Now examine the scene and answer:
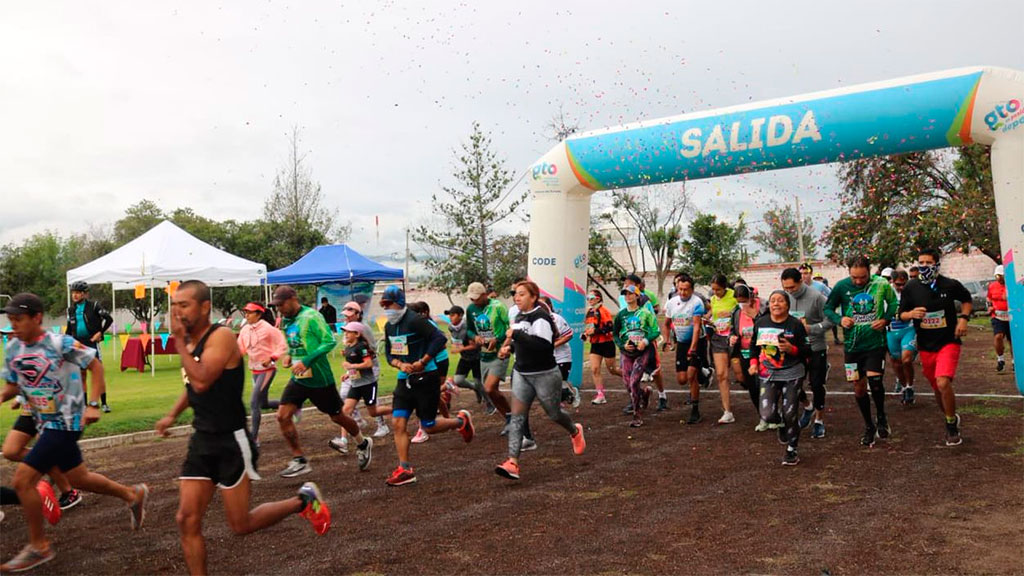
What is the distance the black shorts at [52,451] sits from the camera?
5496 mm

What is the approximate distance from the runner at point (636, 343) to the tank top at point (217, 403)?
6.81 m

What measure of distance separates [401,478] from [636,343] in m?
4.18

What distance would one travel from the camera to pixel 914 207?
25750 mm

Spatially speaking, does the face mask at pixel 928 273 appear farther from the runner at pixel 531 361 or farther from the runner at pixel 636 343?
the runner at pixel 531 361

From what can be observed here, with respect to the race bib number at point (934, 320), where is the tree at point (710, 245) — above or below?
above

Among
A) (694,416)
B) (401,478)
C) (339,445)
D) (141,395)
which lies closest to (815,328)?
(694,416)

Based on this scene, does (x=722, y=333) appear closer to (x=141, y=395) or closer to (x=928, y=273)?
(x=928, y=273)

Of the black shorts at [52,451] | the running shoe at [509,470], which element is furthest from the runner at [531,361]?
the black shorts at [52,451]

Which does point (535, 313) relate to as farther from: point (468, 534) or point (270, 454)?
point (270, 454)

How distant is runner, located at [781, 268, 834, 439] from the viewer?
9.15 m

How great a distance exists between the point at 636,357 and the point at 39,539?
23.4 ft

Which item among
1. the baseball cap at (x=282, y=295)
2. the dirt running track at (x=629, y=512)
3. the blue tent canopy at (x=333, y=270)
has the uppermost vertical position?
the blue tent canopy at (x=333, y=270)

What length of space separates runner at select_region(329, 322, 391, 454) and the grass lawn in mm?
3711

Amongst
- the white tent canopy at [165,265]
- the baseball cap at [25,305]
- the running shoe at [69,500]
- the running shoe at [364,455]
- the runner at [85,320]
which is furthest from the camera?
the white tent canopy at [165,265]
